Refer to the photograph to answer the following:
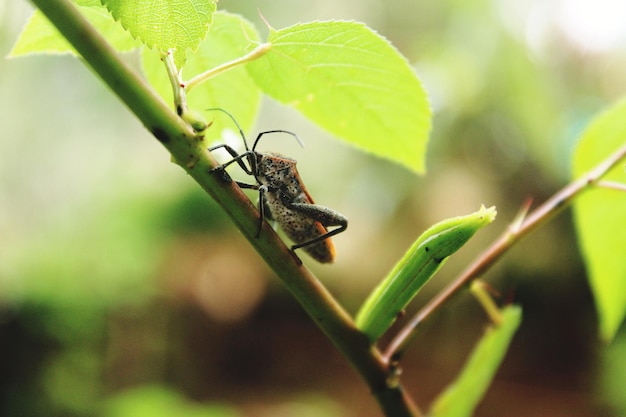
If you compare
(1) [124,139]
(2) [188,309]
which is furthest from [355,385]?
(1) [124,139]

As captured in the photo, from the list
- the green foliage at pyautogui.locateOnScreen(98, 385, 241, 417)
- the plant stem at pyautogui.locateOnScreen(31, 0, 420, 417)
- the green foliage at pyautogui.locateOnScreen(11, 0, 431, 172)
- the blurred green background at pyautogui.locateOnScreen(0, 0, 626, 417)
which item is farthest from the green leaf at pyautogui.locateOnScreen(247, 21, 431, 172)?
the blurred green background at pyautogui.locateOnScreen(0, 0, 626, 417)

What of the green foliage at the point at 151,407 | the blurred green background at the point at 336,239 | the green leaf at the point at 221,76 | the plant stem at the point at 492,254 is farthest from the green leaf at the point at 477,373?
the blurred green background at the point at 336,239

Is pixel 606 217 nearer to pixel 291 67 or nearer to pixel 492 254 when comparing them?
pixel 492 254

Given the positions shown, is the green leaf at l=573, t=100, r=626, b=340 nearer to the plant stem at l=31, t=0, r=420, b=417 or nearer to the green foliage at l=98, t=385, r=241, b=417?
the plant stem at l=31, t=0, r=420, b=417

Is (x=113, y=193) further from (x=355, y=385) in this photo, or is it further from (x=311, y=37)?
(x=311, y=37)

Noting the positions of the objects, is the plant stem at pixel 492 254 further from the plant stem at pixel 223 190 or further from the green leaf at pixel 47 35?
the green leaf at pixel 47 35

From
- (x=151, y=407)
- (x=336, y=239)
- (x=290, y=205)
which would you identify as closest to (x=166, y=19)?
(x=290, y=205)
